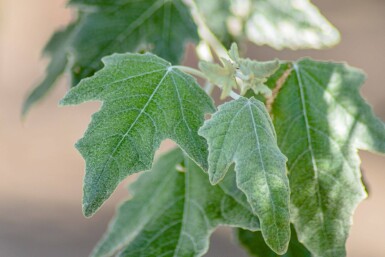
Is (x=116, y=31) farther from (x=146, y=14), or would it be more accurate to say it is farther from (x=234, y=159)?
(x=234, y=159)

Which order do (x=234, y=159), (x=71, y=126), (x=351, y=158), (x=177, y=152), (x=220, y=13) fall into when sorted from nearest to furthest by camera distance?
(x=234, y=159) < (x=351, y=158) < (x=220, y=13) < (x=177, y=152) < (x=71, y=126)

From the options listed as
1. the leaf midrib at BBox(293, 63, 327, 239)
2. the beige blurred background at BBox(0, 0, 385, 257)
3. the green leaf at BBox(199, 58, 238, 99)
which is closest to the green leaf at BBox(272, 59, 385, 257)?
the leaf midrib at BBox(293, 63, 327, 239)

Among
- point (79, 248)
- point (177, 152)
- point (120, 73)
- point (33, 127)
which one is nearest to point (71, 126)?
point (33, 127)

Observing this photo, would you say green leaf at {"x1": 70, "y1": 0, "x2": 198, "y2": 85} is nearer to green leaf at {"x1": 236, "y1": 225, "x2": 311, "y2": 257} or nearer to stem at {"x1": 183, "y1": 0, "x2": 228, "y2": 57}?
stem at {"x1": 183, "y1": 0, "x2": 228, "y2": 57}

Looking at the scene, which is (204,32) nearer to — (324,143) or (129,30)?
(129,30)

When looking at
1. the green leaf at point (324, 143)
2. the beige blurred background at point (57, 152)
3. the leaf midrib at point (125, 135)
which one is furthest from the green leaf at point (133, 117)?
the beige blurred background at point (57, 152)

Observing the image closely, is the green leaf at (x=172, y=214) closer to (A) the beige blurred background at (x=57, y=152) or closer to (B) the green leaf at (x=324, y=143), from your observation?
(B) the green leaf at (x=324, y=143)
